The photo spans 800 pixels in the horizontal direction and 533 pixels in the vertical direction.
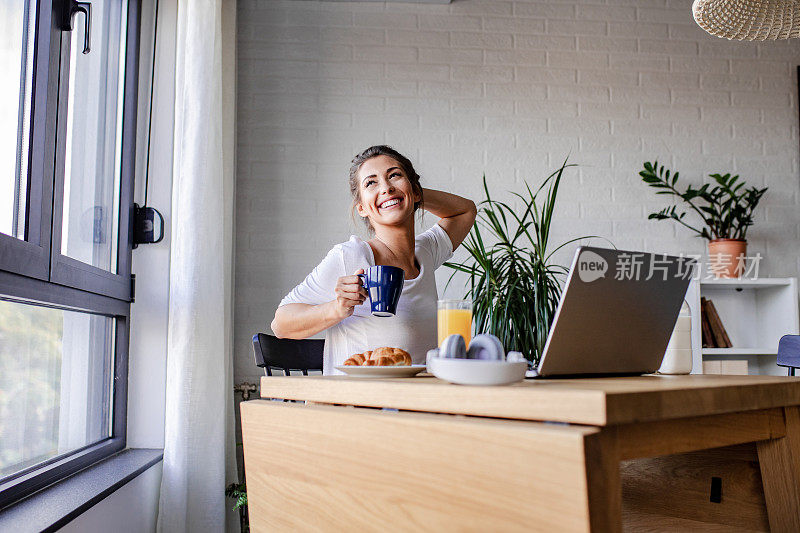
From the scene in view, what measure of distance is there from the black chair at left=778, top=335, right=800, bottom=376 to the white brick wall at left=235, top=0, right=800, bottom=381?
4.01ft

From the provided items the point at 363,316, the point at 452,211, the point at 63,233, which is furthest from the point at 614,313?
the point at 63,233

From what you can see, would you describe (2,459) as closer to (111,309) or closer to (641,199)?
(111,309)

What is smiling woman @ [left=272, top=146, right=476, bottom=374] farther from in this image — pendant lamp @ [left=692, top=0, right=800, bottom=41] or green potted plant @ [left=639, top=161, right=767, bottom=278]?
green potted plant @ [left=639, top=161, right=767, bottom=278]

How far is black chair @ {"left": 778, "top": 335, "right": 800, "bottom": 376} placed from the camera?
2172mm

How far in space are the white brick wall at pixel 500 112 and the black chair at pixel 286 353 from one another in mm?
966

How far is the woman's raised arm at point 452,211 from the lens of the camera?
223cm

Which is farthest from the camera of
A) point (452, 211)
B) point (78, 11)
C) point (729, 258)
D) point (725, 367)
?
point (729, 258)

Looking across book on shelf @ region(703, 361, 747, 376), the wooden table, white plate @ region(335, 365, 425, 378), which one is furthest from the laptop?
book on shelf @ region(703, 361, 747, 376)

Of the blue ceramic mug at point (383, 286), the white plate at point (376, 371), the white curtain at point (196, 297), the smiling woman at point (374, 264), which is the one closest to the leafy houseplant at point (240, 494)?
the white curtain at point (196, 297)

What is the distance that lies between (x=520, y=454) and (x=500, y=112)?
284 cm

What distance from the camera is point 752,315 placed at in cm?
344

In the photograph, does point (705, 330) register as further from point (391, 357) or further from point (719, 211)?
point (391, 357)

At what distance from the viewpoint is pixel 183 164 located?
7.88ft

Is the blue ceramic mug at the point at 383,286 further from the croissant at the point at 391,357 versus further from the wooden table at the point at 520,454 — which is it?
the wooden table at the point at 520,454
